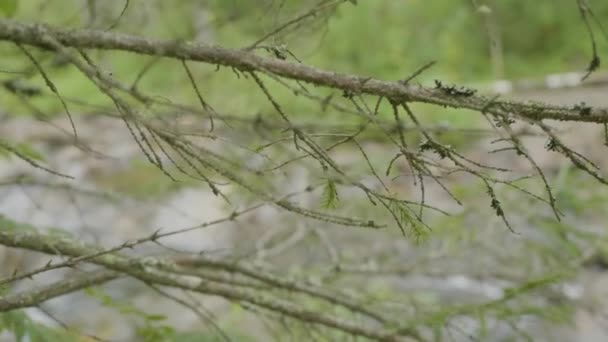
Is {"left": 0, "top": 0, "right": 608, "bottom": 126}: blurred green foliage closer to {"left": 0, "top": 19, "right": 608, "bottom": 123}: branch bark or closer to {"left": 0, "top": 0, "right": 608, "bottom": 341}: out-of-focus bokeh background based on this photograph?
{"left": 0, "top": 0, "right": 608, "bottom": 341}: out-of-focus bokeh background

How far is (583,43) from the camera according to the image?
1248 cm

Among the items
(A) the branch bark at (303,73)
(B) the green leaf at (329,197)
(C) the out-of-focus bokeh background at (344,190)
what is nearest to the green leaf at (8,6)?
(C) the out-of-focus bokeh background at (344,190)

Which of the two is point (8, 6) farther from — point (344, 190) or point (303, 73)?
point (344, 190)

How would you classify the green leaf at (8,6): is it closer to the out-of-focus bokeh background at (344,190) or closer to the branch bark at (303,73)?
the out-of-focus bokeh background at (344,190)

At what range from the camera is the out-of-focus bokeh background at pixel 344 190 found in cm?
354

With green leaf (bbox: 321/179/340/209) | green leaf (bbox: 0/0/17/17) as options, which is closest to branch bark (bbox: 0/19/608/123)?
green leaf (bbox: 321/179/340/209)

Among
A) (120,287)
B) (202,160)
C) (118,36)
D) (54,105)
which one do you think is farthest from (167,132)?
(54,105)

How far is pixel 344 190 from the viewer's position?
327 inches

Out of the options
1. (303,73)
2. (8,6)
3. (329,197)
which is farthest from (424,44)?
(303,73)

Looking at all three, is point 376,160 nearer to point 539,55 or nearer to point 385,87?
point 385,87

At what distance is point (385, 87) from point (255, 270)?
1.44 m

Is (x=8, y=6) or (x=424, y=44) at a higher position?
(x=424, y=44)

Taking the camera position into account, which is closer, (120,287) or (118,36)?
(118,36)

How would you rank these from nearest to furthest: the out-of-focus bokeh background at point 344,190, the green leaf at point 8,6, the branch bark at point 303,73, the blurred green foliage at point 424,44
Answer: the branch bark at point 303,73, the green leaf at point 8,6, the out-of-focus bokeh background at point 344,190, the blurred green foliage at point 424,44
